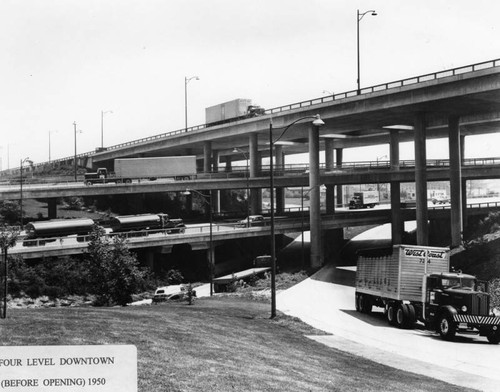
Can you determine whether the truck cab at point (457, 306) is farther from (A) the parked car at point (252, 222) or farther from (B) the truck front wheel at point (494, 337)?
(A) the parked car at point (252, 222)

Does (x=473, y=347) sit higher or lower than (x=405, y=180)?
lower

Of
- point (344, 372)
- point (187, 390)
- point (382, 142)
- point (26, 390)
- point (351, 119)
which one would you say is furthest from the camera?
point (382, 142)

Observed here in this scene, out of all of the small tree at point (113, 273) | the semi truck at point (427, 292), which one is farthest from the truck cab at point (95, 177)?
the semi truck at point (427, 292)

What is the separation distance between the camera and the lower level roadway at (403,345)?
1702cm

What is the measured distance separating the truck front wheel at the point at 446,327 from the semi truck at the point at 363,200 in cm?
7689

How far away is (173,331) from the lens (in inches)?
667

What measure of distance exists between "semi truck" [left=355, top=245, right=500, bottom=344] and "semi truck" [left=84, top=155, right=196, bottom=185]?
46965 mm

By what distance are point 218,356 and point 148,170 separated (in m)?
62.6

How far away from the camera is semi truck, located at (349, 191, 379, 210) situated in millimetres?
99625

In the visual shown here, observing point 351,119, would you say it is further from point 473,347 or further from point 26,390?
point 26,390

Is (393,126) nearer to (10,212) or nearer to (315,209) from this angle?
(315,209)

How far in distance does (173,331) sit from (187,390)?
7.30 meters

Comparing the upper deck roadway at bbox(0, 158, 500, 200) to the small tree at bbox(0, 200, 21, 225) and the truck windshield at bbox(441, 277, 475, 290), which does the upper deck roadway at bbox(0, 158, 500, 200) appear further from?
the truck windshield at bbox(441, 277, 475, 290)

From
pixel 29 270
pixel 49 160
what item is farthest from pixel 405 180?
pixel 49 160
